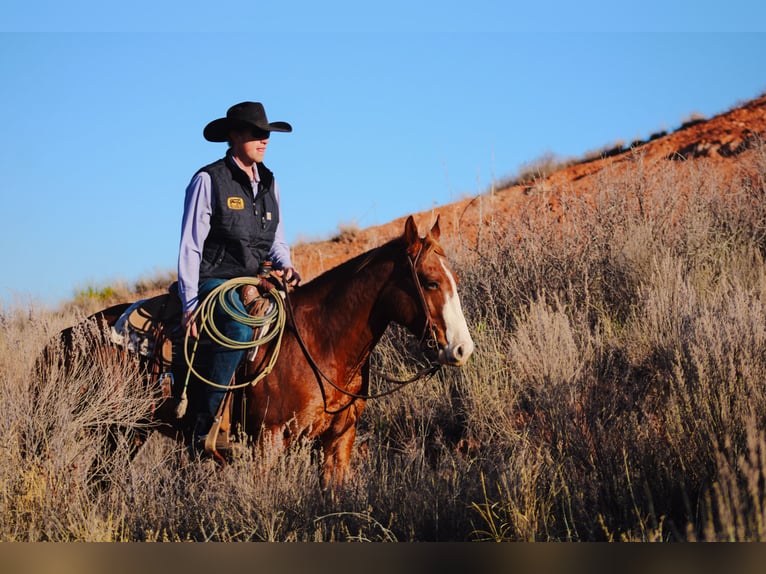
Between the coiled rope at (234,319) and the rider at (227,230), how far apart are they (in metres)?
0.05

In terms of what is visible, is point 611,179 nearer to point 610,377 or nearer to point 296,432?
point 610,377

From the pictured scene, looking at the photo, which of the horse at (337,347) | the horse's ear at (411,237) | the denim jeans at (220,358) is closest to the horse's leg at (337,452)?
the horse at (337,347)

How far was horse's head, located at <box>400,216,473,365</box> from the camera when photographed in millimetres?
5363

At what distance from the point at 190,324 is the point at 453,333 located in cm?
198

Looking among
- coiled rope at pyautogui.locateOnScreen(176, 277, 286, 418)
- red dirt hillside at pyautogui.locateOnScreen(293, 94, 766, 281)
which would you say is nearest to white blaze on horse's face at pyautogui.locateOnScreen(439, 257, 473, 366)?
coiled rope at pyautogui.locateOnScreen(176, 277, 286, 418)

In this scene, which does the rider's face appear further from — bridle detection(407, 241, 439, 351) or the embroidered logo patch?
bridle detection(407, 241, 439, 351)

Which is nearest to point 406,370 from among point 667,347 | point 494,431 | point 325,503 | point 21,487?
point 494,431

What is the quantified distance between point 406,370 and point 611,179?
13.0 ft

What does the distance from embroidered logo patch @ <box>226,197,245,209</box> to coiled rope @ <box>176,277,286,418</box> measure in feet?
1.84

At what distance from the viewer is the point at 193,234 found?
6.07 meters

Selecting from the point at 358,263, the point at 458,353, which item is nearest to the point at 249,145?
the point at 358,263

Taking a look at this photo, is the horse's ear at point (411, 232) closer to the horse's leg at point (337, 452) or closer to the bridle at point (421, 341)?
the bridle at point (421, 341)

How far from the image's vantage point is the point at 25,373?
7070 mm

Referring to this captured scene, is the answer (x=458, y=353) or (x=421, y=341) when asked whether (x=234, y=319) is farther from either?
(x=458, y=353)
